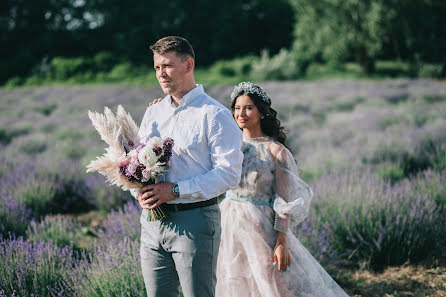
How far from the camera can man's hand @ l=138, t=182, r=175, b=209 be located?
1.87 m

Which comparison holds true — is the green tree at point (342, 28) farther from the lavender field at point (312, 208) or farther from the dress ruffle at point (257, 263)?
the dress ruffle at point (257, 263)

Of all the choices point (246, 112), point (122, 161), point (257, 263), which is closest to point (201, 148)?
point (122, 161)

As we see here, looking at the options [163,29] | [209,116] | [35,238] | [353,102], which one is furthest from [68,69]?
[209,116]

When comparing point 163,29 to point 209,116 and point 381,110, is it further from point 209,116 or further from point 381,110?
point 209,116

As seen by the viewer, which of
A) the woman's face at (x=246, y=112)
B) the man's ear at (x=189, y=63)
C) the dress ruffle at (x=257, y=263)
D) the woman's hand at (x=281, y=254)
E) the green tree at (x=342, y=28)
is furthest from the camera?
the green tree at (x=342, y=28)

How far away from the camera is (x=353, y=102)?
41.5 feet

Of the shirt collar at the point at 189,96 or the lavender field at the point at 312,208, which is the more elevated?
the shirt collar at the point at 189,96

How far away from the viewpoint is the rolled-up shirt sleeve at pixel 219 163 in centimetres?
188

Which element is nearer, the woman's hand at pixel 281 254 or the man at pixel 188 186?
the man at pixel 188 186

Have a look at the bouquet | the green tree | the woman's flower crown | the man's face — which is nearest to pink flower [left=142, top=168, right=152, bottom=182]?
the bouquet

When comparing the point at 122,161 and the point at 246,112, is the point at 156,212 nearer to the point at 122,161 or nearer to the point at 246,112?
the point at 122,161

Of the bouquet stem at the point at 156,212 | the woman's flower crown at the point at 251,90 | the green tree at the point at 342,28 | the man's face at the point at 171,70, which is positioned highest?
the green tree at the point at 342,28

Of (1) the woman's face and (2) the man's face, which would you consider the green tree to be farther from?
(2) the man's face

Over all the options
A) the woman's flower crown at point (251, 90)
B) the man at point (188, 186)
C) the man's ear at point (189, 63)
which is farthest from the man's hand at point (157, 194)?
the woman's flower crown at point (251, 90)
